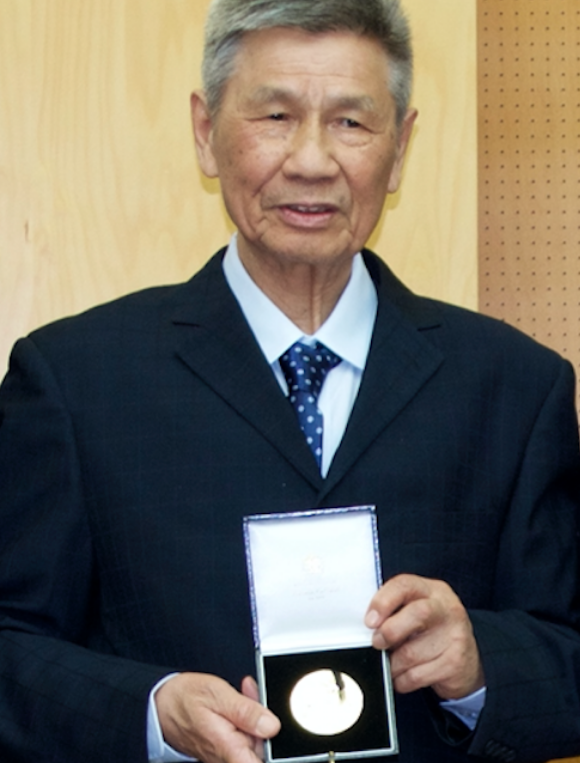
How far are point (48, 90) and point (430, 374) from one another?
0.72m

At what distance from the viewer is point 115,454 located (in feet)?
5.35

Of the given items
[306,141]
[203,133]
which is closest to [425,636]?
[306,141]

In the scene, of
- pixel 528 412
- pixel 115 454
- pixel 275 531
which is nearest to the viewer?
pixel 275 531

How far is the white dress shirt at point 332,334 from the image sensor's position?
5.51 ft

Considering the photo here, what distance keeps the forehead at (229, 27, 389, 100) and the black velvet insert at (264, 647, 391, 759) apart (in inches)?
28.6

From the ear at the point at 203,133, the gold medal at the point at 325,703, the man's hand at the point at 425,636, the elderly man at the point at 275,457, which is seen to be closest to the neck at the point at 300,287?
the elderly man at the point at 275,457

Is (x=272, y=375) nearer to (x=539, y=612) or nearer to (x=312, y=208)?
(x=312, y=208)

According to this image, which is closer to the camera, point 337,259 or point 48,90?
point 337,259

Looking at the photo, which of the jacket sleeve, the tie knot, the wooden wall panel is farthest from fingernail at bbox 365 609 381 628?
the wooden wall panel

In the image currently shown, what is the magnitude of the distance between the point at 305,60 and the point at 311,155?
0.12 metres

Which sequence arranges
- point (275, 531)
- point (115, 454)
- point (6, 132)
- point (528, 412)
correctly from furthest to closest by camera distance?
point (6, 132)
point (528, 412)
point (115, 454)
point (275, 531)

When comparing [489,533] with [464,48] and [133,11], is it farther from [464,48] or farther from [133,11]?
[133,11]

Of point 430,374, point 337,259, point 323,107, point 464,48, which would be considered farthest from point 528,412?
point 464,48

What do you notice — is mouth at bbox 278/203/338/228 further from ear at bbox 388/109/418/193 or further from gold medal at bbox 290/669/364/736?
gold medal at bbox 290/669/364/736
